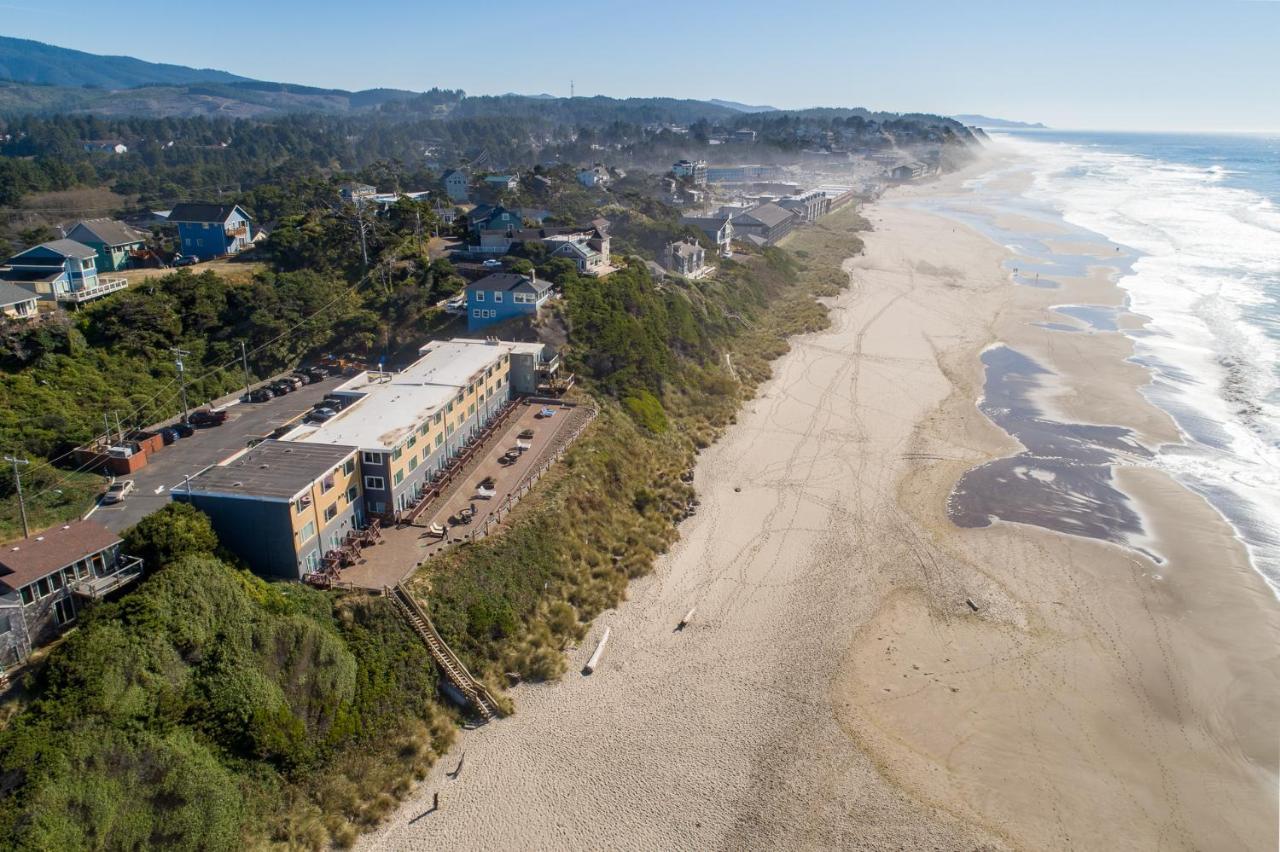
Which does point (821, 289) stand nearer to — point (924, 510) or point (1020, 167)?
point (924, 510)

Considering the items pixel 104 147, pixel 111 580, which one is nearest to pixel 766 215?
pixel 111 580

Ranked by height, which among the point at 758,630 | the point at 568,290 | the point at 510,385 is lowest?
the point at 758,630

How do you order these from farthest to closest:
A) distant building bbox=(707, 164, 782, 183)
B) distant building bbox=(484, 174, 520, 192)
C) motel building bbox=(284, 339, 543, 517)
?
distant building bbox=(707, 164, 782, 183), distant building bbox=(484, 174, 520, 192), motel building bbox=(284, 339, 543, 517)

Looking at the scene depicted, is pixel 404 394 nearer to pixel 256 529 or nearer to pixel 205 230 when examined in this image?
pixel 256 529

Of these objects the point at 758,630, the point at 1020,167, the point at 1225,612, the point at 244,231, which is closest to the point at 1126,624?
the point at 1225,612

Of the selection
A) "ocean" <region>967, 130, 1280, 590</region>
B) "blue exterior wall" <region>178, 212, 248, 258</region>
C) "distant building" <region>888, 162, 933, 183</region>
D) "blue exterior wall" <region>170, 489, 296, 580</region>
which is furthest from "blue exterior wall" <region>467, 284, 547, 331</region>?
"distant building" <region>888, 162, 933, 183</region>

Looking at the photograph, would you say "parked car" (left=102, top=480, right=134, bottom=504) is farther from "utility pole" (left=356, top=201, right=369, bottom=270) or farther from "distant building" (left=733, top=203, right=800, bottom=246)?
"distant building" (left=733, top=203, right=800, bottom=246)
